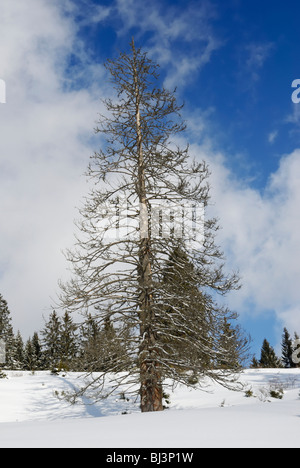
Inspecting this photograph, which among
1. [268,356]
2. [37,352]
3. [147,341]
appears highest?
[147,341]

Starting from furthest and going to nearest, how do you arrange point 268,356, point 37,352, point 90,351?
point 268,356
point 37,352
point 90,351

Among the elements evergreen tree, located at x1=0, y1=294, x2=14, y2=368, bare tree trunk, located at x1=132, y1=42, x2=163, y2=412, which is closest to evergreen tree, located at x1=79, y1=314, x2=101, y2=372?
bare tree trunk, located at x1=132, y1=42, x2=163, y2=412

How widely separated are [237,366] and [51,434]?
7397mm

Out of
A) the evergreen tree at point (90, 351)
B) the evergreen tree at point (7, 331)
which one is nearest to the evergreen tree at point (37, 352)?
the evergreen tree at point (7, 331)

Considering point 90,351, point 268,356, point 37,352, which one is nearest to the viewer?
point 90,351

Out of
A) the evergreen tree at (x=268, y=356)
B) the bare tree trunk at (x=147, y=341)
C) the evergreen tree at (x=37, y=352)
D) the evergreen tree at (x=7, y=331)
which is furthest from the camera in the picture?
the evergreen tree at (x=268, y=356)

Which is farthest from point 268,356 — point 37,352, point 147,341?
point 147,341

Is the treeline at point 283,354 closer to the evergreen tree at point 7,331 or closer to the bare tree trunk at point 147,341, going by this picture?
the evergreen tree at point 7,331

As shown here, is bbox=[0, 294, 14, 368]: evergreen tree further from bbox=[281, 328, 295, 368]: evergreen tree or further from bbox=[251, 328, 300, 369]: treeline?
bbox=[281, 328, 295, 368]: evergreen tree

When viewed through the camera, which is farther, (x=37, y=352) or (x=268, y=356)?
(x=268, y=356)

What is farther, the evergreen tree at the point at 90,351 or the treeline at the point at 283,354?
the treeline at the point at 283,354

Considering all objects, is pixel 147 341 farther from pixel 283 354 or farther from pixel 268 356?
pixel 283 354

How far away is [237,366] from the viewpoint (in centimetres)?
961

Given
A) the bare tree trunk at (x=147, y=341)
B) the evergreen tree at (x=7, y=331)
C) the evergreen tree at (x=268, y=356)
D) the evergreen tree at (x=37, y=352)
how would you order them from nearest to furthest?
the bare tree trunk at (x=147, y=341) < the evergreen tree at (x=7, y=331) < the evergreen tree at (x=37, y=352) < the evergreen tree at (x=268, y=356)
